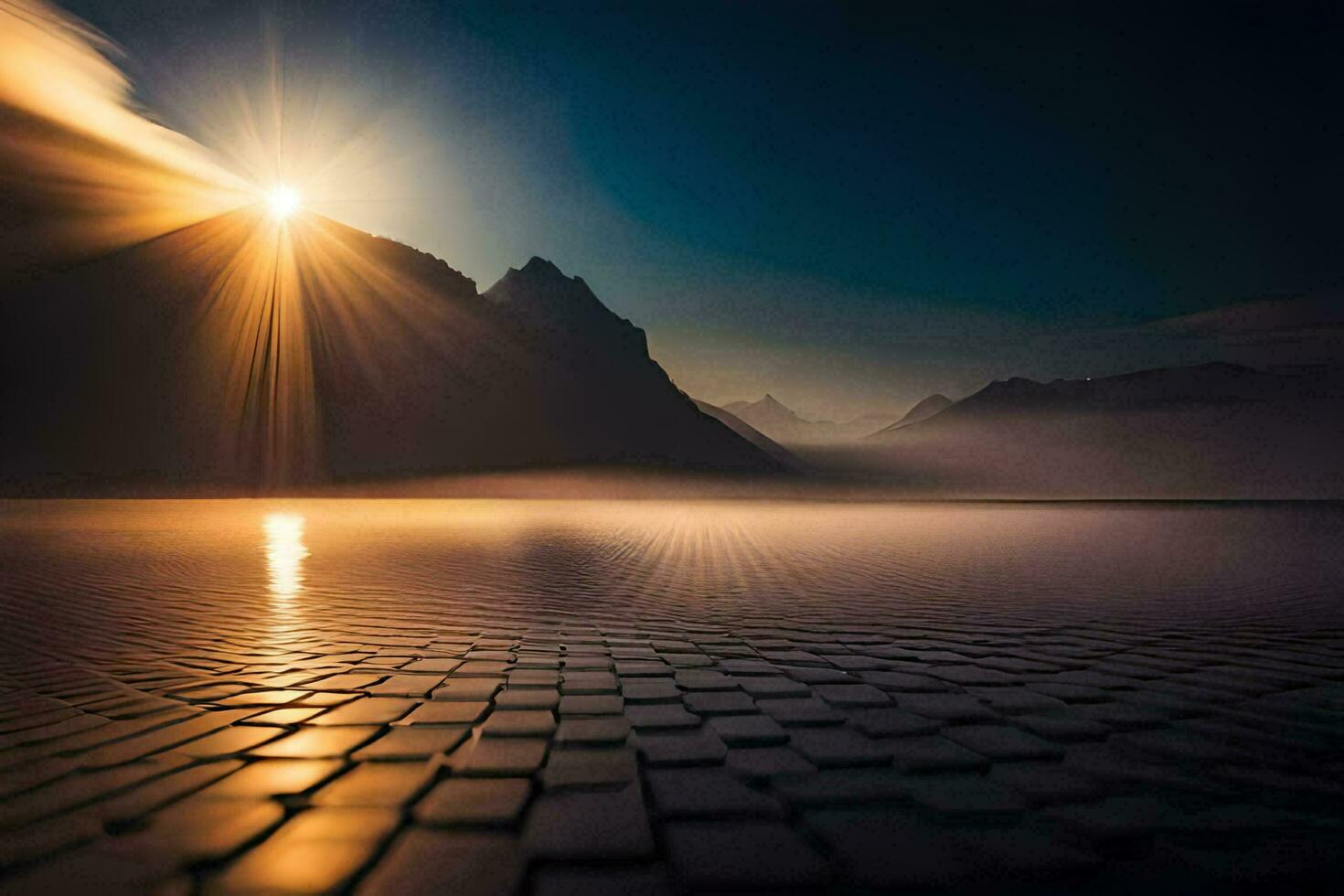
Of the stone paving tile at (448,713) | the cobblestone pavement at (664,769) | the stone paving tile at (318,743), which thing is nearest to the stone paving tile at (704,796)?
the cobblestone pavement at (664,769)

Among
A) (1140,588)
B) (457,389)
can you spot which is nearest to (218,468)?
(457,389)

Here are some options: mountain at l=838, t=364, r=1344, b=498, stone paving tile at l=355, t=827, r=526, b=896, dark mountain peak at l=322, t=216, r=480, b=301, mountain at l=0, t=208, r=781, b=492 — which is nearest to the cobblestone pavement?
stone paving tile at l=355, t=827, r=526, b=896

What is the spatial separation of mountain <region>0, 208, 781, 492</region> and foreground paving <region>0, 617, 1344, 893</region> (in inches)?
1807

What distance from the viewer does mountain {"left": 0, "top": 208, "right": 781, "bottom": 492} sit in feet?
132

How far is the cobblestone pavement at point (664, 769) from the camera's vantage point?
1.62 metres

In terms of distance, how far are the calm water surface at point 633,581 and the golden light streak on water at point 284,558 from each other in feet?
0.12

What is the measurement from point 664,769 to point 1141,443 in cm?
11718

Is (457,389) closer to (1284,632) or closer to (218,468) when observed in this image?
(218,468)

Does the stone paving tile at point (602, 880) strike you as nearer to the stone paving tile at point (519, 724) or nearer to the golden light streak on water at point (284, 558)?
the stone paving tile at point (519, 724)

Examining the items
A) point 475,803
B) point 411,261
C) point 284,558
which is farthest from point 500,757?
point 411,261

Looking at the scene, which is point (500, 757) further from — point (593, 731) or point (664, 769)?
point (664, 769)

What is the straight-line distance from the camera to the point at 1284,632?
4.53 meters

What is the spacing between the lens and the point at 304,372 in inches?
2084

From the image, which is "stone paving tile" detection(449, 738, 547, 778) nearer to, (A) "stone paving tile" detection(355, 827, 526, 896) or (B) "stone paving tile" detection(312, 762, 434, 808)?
(B) "stone paving tile" detection(312, 762, 434, 808)
